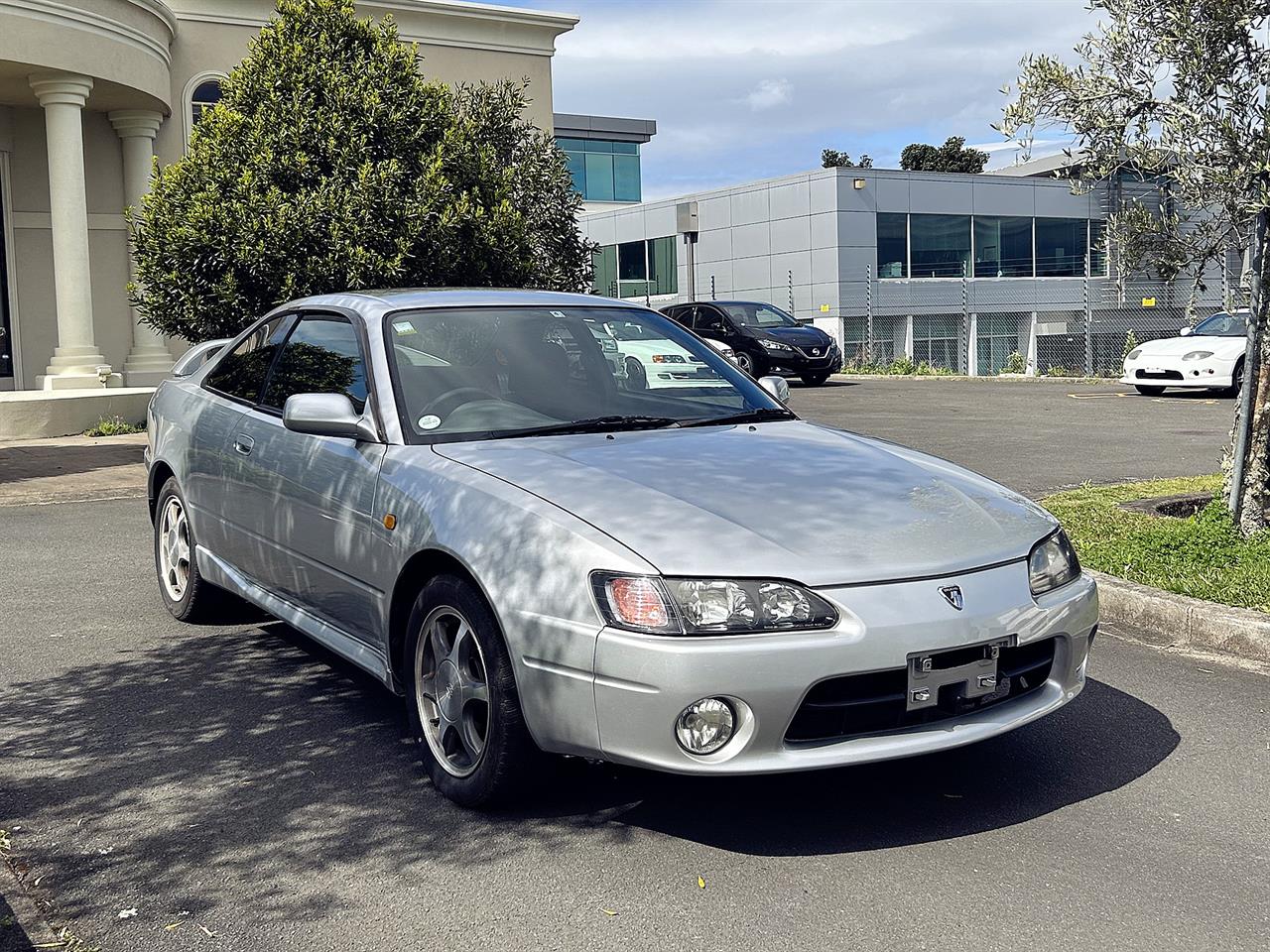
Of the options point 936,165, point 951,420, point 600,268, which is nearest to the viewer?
point 951,420

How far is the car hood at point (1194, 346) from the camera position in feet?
67.1

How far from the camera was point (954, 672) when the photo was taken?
12.0 ft

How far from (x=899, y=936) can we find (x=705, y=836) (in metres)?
0.75

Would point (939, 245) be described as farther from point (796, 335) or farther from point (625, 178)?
point (625, 178)

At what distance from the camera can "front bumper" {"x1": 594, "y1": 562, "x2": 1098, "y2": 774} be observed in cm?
346

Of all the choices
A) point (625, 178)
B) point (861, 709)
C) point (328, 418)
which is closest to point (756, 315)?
point (328, 418)

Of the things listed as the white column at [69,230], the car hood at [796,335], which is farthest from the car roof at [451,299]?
the car hood at [796,335]

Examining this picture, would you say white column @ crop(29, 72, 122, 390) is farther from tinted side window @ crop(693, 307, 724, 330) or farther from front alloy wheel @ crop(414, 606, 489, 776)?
front alloy wheel @ crop(414, 606, 489, 776)

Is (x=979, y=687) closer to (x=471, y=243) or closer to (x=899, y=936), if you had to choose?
(x=899, y=936)

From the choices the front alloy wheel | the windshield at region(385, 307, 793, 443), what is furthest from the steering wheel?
the front alloy wheel

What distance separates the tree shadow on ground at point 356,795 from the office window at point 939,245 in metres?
40.1

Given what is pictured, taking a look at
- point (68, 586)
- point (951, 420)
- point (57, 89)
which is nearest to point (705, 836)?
point (68, 586)

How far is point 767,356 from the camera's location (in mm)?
25688

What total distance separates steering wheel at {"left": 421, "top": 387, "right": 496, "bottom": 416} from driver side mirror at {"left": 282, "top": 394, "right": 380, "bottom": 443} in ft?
0.68
